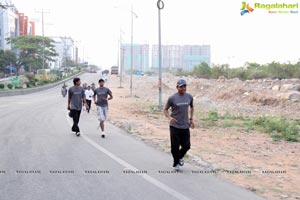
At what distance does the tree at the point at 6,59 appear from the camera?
257 ft

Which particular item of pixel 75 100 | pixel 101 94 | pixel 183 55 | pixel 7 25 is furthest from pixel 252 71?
pixel 101 94

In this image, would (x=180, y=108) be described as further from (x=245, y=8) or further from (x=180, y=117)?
(x=245, y=8)

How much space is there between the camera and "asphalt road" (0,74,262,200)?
6629 mm

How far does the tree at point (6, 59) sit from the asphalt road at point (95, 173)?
70211 mm

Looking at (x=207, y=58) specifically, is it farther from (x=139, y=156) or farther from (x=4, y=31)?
(x=139, y=156)

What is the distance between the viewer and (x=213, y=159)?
1009cm

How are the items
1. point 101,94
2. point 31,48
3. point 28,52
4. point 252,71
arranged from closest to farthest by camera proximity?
point 101,94
point 31,48
point 28,52
point 252,71

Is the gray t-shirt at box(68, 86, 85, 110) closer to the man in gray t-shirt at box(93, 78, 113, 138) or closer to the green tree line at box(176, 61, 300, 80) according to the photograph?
the man in gray t-shirt at box(93, 78, 113, 138)

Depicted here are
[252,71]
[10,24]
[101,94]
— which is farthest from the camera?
[10,24]

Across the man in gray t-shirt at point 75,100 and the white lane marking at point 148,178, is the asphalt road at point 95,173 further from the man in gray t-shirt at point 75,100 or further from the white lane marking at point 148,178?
the man in gray t-shirt at point 75,100

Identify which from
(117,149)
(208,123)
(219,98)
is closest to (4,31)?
(219,98)

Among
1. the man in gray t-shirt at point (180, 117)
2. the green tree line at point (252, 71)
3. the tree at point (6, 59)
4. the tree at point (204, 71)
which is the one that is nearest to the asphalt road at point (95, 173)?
the man in gray t-shirt at point (180, 117)

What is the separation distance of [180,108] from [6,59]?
76962 millimetres

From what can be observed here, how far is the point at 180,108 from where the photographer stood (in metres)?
8.15
